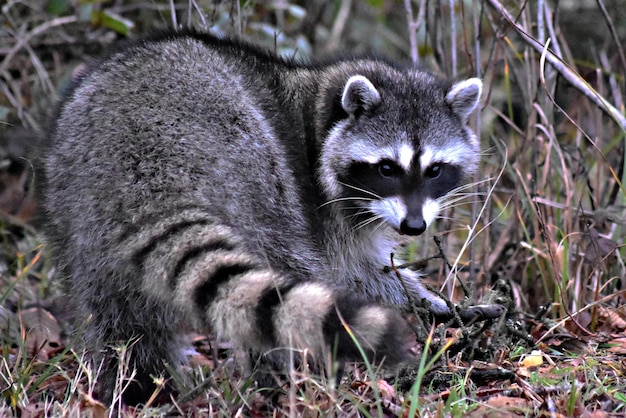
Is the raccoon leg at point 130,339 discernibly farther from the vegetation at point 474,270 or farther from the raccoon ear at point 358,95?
the raccoon ear at point 358,95

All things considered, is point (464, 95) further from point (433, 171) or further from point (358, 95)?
point (358, 95)

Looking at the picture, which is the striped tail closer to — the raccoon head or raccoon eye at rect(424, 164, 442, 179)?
the raccoon head

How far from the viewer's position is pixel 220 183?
369 centimetres

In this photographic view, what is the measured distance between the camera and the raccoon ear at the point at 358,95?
171 inches

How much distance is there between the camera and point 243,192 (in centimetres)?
380

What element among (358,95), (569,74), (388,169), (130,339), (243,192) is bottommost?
(130,339)

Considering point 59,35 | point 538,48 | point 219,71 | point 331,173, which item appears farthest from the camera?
point 59,35

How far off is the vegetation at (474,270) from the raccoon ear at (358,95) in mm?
766

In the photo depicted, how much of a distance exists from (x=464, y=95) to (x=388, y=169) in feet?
2.06

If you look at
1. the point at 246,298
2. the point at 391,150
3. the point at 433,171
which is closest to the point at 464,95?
the point at 433,171

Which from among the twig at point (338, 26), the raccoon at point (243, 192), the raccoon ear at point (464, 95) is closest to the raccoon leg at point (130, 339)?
the raccoon at point (243, 192)

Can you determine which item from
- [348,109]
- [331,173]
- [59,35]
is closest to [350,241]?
[331,173]

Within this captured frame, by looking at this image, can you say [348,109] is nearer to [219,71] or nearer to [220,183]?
[219,71]

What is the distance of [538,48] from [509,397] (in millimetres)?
2090
